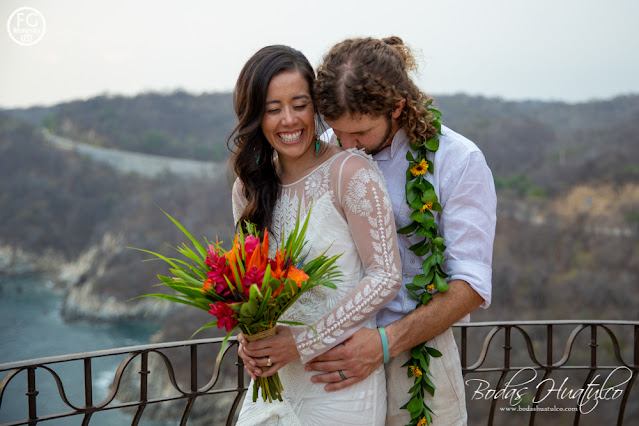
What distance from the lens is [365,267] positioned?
5.39ft

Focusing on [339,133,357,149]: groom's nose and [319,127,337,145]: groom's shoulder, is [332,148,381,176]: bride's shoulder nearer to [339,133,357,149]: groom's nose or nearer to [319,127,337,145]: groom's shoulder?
[339,133,357,149]: groom's nose

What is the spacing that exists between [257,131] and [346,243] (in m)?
0.50

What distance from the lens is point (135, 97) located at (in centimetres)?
2764

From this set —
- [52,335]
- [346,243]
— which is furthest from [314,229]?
[52,335]

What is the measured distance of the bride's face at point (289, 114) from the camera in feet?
5.59

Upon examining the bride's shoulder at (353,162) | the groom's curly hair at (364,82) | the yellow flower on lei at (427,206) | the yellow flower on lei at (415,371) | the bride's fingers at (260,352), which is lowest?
the yellow flower on lei at (415,371)

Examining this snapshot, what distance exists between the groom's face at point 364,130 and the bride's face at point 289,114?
8 cm

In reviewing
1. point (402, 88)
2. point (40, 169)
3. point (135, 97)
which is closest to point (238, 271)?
point (402, 88)

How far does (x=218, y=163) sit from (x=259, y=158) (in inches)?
965

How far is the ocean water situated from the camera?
13.2 m

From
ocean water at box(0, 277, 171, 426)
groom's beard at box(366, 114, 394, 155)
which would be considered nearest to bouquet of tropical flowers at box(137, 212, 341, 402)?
groom's beard at box(366, 114, 394, 155)

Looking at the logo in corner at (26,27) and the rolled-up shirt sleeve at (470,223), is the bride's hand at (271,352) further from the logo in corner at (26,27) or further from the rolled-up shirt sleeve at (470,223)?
the logo in corner at (26,27)

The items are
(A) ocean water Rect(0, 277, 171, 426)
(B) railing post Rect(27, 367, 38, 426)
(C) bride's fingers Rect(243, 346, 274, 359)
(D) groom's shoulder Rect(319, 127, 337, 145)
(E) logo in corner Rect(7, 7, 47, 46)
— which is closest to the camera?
(C) bride's fingers Rect(243, 346, 274, 359)

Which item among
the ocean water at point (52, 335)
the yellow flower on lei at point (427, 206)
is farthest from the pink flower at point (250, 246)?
the ocean water at point (52, 335)
